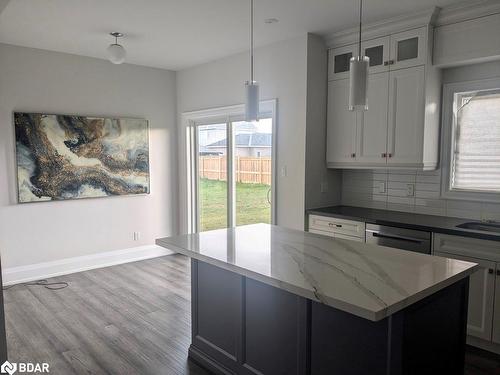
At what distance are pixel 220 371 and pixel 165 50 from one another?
356cm

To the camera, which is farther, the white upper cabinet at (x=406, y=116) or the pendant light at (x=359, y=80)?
the white upper cabinet at (x=406, y=116)

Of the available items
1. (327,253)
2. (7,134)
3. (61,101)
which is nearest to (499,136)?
(327,253)

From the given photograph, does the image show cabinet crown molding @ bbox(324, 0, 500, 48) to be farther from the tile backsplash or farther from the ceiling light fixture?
the ceiling light fixture

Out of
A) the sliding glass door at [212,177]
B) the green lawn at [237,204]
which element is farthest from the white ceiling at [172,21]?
the green lawn at [237,204]

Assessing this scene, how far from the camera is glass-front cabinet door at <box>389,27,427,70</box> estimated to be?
3412 mm

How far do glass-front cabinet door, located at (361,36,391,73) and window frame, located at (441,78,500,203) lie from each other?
0.58 meters

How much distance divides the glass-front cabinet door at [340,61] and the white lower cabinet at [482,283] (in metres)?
1.89

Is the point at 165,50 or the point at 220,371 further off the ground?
the point at 165,50

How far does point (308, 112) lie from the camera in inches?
158

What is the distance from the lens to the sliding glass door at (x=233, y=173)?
15.5 feet

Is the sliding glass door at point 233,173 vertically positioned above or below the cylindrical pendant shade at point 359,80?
below

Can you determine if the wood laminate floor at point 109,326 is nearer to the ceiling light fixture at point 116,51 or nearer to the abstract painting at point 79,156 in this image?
the abstract painting at point 79,156

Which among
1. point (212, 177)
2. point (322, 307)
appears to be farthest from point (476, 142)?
point (212, 177)

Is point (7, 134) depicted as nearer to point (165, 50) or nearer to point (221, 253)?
point (165, 50)
